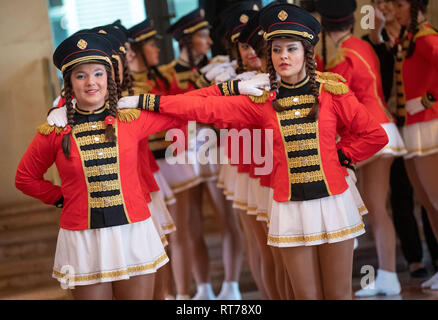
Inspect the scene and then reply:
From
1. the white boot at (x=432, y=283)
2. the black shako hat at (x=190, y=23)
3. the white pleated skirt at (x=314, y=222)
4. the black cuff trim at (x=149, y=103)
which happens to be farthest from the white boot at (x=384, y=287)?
the black shako hat at (x=190, y=23)

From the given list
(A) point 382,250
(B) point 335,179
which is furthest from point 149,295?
(A) point 382,250

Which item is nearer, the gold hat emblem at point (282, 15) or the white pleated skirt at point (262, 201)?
the gold hat emblem at point (282, 15)

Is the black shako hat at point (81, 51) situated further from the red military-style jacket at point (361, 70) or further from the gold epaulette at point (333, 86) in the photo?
the red military-style jacket at point (361, 70)

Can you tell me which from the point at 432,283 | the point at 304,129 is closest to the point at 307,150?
the point at 304,129

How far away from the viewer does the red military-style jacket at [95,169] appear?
9.15ft

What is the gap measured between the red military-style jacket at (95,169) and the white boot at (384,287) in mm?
1810

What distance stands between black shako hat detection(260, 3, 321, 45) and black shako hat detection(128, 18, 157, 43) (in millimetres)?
1727

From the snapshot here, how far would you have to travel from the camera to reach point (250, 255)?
404 cm

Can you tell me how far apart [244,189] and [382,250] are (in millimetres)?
1036

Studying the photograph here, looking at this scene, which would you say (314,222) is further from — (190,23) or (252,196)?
(190,23)

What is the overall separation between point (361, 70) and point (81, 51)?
1.81 m

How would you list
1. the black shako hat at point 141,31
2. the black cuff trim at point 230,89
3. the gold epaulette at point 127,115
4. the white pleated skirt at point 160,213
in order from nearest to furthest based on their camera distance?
1. the gold epaulette at point 127,115
2. the black cuff trim at point 230,89
3. the white pleated skirt at point 160,213
4. the black shako hat at point 141,31

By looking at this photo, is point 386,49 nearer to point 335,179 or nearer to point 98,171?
point 335,179

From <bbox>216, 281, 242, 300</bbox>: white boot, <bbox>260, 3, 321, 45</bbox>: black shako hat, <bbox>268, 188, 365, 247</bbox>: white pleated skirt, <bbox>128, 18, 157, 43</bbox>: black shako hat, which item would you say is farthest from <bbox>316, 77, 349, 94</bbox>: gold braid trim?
<bbox>216, 281, 242, 300</bbox>: white boot
